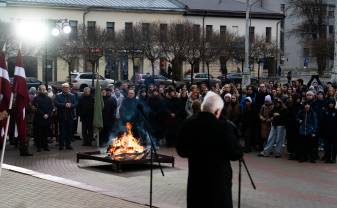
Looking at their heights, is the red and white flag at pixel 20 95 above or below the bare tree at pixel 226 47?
below

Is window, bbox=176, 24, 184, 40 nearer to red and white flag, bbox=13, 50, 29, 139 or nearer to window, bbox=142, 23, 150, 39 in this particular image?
window, bbox=142, 23, 150, 39

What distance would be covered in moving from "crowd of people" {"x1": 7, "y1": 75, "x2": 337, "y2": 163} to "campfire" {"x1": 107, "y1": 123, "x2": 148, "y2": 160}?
1.78 metres

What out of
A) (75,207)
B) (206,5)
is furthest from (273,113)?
(206,5)

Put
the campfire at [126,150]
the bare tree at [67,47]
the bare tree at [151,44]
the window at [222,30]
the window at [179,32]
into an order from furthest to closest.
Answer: the window at [222,30] < the bare tree at [151,44] < the bare tree at [67,47] < the window at [179,32] < the campfire at [126,150]

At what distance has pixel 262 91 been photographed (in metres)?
18.2

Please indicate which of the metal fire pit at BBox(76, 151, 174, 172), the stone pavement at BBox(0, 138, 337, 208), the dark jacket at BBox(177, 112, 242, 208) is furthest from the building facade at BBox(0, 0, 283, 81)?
the dark jacket at BBox(177, 112, 242, 208)

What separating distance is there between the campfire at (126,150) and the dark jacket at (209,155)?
6991mm

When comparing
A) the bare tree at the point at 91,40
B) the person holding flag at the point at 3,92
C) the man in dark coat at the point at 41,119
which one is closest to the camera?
the person holding flag at the point at 3,92

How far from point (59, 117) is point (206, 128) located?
1154cm

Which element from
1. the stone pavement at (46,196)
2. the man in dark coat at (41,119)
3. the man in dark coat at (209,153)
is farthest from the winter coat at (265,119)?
the man in dark coat at (209,153)

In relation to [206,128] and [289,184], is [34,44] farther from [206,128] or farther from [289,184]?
[206,128]

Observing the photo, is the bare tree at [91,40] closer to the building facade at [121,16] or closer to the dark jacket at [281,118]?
the building facade at [121,16]

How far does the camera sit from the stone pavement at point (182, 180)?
10844 mm

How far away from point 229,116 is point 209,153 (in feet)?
35.1
